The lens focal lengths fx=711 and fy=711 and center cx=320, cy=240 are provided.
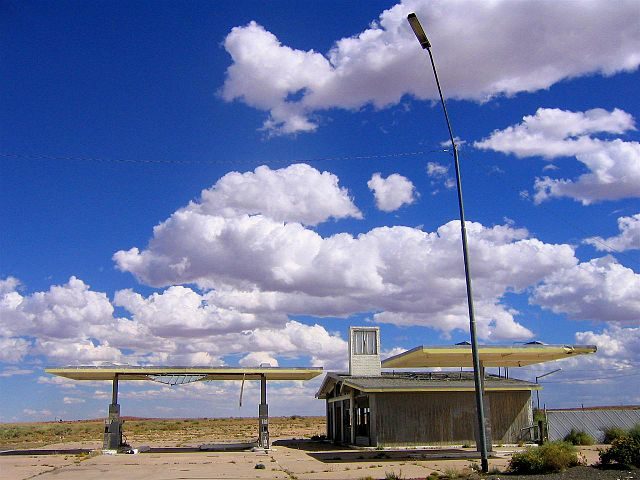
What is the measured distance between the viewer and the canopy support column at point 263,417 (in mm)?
35531

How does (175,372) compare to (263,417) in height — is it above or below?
above

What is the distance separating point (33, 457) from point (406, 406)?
57.4 feet

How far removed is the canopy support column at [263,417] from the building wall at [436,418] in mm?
5667

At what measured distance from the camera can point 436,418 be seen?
3428cm

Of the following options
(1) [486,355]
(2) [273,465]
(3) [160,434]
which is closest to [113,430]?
(2) [273,465]

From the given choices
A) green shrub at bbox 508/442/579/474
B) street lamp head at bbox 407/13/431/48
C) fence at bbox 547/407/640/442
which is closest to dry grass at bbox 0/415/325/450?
fence at bbox 547/407/640/442

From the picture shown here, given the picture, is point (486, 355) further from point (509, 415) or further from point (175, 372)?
point (175, 372)

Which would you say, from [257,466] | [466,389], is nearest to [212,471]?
[257,466]

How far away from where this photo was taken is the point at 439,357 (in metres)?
30.9

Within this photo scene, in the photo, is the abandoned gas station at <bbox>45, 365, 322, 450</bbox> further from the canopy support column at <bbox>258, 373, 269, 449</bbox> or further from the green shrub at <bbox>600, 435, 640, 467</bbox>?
the green shrub at <bbox>600, 435, 640, 467</bbox>

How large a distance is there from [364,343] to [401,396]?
5.10 meters

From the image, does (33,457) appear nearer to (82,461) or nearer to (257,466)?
(82,461)

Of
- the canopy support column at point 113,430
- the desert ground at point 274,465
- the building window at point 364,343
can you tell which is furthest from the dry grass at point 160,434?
the building window at point 364,343

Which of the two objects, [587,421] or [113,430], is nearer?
[113,430]
